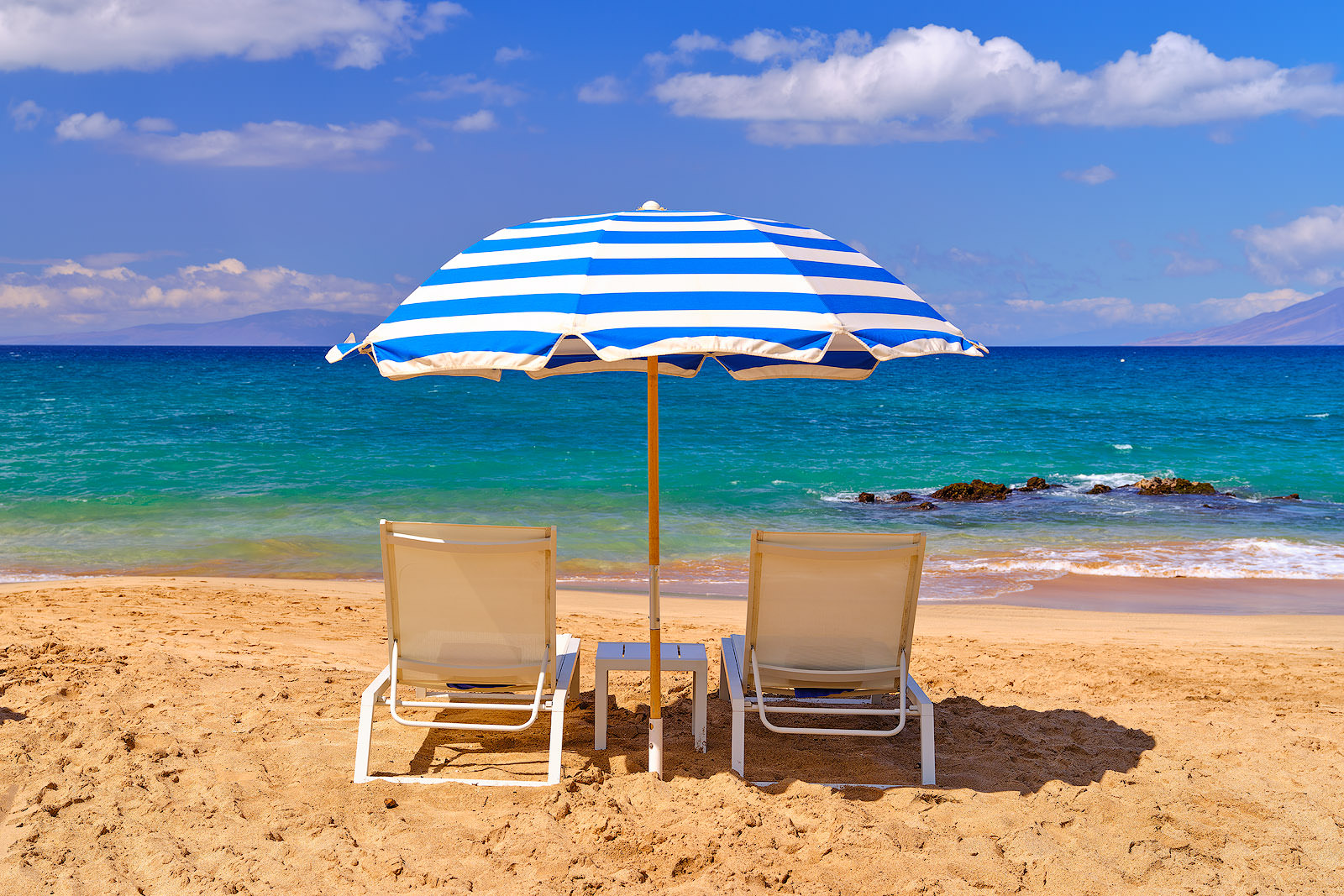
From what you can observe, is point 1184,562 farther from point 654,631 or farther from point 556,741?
point 556,741

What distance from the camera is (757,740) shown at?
4.02 m

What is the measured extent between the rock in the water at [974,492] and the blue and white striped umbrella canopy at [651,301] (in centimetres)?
1102

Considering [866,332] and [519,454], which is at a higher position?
[866,332]

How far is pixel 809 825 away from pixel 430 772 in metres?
1.60

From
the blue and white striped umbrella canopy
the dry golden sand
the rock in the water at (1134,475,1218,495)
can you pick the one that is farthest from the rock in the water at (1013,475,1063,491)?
the blue and white striped umbrella canopy

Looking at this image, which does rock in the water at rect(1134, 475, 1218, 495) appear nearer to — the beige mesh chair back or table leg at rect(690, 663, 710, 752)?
table leg at rect(690, 663, 710, 752)

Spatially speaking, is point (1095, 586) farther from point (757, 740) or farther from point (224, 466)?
point (224, 466)

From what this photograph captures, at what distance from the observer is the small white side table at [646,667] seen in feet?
12.2

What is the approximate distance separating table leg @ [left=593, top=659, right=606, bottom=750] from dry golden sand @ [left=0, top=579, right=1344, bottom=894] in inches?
2.8

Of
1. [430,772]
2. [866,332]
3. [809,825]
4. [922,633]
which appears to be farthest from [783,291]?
[922,633]

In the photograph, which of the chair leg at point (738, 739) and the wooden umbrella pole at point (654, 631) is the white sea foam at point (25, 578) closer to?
the wooden umbrella pole at point (654, 631)

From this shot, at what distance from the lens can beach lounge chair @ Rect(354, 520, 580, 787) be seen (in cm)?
350

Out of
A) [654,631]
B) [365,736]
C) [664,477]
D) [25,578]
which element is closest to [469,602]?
[365,736]

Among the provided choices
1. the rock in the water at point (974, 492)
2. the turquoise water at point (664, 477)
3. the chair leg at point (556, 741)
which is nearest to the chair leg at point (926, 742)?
the chair leg at point (556, 741)
